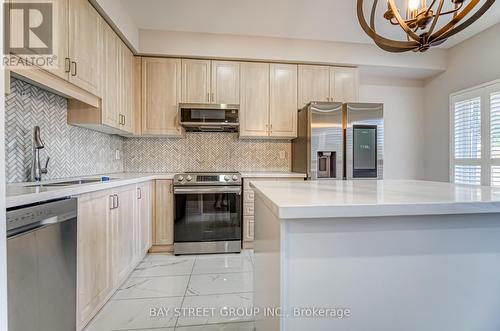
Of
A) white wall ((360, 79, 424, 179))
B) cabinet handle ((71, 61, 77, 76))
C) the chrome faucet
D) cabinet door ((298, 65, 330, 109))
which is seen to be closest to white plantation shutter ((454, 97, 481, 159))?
white wall ((360, 79, 424, 179))

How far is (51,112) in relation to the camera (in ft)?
6.30

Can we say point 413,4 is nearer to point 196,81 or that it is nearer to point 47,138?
point 196,81

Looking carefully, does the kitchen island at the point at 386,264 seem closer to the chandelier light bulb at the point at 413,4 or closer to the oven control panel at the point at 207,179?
the chandelier light bulb at the point at 413,4

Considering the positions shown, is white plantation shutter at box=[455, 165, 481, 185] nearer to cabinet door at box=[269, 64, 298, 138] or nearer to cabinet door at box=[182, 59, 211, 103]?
cabinet door at box=[269, 64, 298, 138]

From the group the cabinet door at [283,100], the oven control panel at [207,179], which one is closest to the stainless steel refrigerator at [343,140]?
the cabinet door at [283,100]

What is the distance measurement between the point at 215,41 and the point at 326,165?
6.95 ft

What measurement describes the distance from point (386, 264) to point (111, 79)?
2702 mm

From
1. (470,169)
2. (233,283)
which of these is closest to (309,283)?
(233,283)

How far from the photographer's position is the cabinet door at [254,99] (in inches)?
124

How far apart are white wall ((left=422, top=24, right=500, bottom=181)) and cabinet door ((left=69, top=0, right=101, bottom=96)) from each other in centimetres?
426

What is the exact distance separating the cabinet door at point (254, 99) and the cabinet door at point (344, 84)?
94 cm

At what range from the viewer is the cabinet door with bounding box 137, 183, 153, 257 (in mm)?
2418

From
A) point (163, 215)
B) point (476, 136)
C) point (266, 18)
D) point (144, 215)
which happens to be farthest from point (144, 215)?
point (476, 136)

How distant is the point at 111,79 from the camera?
7.72 feet
